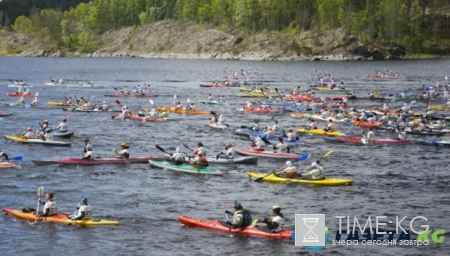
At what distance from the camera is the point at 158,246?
4125 cm

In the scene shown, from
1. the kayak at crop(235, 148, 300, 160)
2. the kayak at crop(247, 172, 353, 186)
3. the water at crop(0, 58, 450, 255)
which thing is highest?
the kayak at crop(235, 148, 300, 160)

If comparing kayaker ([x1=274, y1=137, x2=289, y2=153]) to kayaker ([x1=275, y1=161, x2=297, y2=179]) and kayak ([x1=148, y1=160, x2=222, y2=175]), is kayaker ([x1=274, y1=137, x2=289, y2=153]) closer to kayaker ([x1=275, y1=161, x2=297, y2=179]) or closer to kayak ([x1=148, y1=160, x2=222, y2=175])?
kayak ([x1=148, y1=160, x2=222, y2=175])

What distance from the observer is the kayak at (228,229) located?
136 ft

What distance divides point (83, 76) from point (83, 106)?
284ft

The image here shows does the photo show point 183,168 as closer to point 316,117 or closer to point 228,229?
point 228,229

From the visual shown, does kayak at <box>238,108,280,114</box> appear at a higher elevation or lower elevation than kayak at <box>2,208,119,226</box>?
higher

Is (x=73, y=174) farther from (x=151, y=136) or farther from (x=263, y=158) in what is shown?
(x=151, y=136)

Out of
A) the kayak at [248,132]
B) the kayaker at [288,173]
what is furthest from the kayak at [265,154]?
the kayaker at [288,173]

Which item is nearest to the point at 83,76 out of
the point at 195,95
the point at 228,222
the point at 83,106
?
the point at 195,95

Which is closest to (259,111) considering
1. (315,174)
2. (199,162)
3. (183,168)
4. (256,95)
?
(256,95)

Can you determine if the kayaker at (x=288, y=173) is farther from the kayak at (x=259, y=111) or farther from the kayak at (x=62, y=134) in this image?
the kayak at (x=259, y=111)
